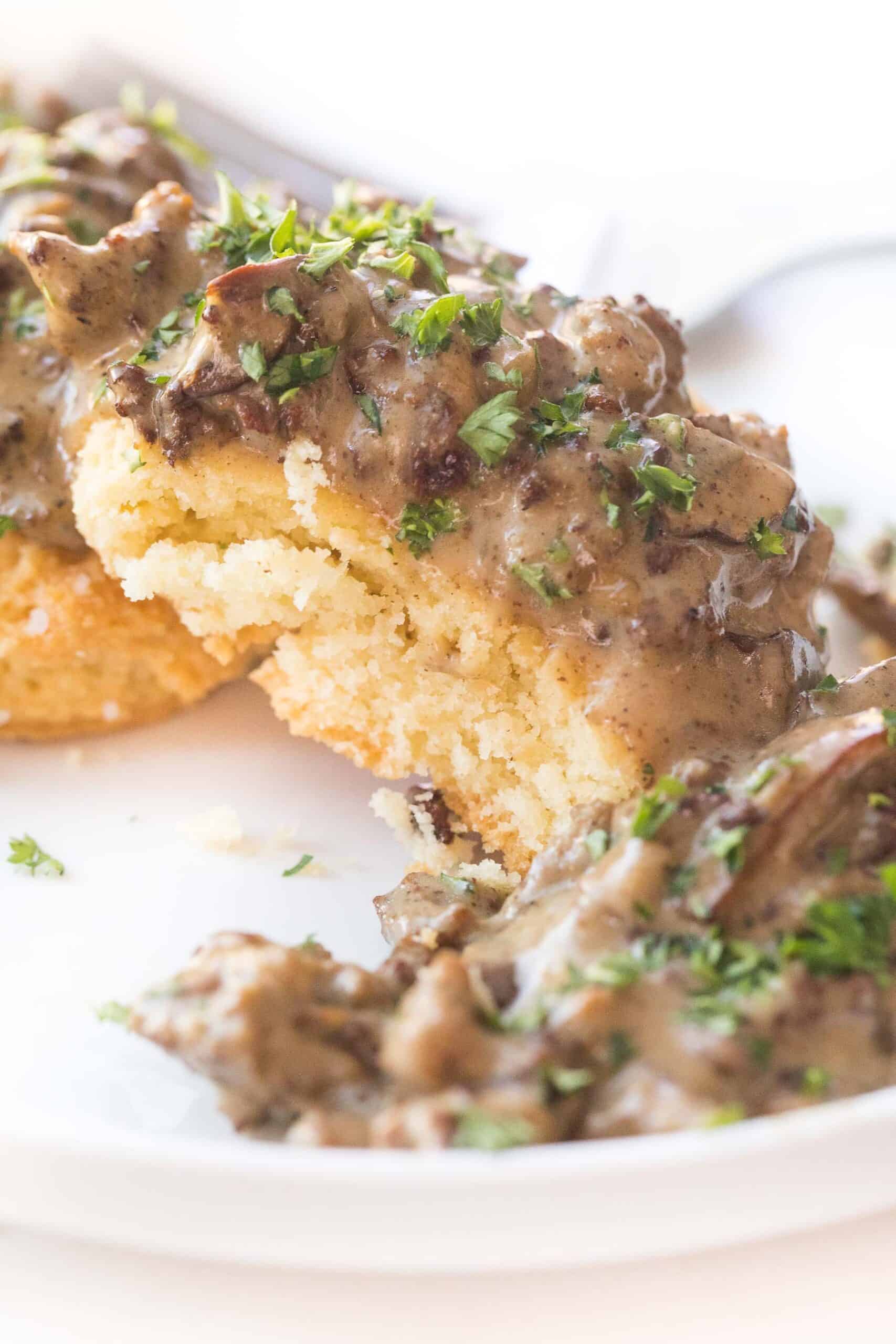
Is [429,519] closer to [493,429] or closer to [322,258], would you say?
[493,429]

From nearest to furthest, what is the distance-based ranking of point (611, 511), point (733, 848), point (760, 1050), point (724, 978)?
point (760, 1050) < point (724, 978) < point (733, 848) < point (611, 511)

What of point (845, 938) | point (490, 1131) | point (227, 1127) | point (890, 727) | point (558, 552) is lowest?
point (227, 1127)

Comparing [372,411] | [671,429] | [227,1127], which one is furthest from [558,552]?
[227,1127]

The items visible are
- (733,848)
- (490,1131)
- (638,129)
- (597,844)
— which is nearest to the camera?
(490,1131)

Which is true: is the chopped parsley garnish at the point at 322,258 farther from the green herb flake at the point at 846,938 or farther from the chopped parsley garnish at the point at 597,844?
the green herb flake at the point at 846,938

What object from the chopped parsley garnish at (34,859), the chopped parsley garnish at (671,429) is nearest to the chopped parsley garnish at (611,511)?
the chopped parsley garnish at (671,429)

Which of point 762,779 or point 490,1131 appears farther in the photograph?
point 762,779

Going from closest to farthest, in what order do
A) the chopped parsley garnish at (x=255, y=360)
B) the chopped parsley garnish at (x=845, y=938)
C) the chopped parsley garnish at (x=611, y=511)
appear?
the chopped parsley garnish at (x=845, y=938) < the chopped parsley garnish at (x=611, y=511) < the chopped parsley garnish at (x=255, y=360)

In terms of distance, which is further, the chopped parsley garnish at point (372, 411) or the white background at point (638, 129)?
the white background at point (638, 129)
